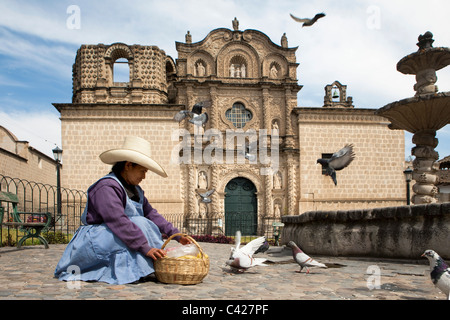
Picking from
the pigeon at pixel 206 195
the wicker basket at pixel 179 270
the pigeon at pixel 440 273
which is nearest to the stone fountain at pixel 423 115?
the pigeon at pixel 440 273

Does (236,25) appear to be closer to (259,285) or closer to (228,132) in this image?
(228,132)

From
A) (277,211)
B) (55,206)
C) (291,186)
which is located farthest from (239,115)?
(55,206)

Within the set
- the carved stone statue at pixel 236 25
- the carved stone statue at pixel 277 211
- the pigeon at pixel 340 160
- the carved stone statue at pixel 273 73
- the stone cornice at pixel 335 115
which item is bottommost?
the carved stone statue at pixel 277 211

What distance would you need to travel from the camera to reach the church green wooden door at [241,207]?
68.8ft

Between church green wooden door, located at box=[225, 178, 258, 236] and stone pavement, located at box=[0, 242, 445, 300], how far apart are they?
15140 mm

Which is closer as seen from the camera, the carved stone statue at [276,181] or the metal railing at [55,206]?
the metal railing at [55,206]

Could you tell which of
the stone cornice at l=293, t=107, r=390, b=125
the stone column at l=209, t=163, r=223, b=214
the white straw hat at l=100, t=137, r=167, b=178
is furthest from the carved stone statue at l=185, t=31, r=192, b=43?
the white straw hat at l=100, t=137, r=167, b=178

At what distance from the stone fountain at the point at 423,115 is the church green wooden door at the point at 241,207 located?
12.8 meters

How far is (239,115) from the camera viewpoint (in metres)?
22.4

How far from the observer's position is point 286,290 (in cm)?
379

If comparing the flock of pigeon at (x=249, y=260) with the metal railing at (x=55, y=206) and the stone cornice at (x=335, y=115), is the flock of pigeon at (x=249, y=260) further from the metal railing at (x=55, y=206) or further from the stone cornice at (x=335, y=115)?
the stone cornice at (x=335, y=115)
